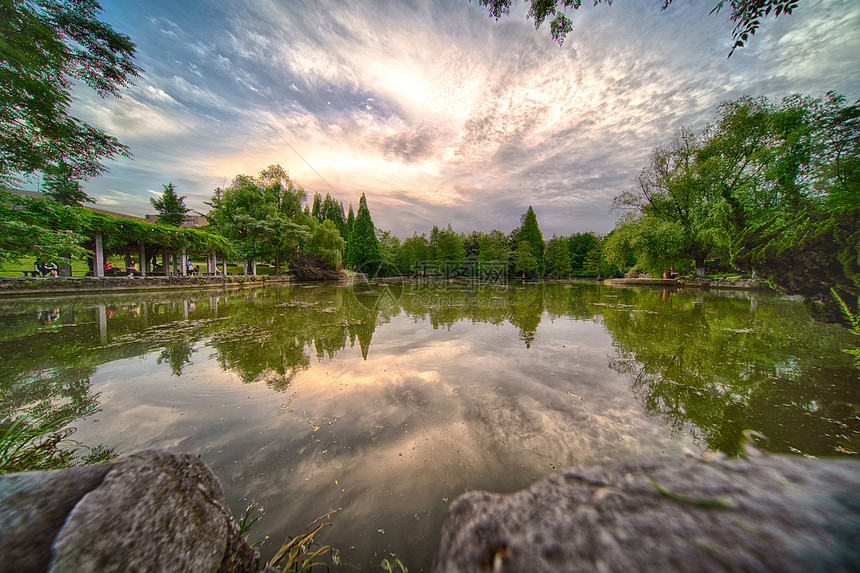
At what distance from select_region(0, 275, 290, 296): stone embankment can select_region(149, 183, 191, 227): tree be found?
1791cm

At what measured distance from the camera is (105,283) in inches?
698

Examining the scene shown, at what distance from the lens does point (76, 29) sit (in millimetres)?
6402

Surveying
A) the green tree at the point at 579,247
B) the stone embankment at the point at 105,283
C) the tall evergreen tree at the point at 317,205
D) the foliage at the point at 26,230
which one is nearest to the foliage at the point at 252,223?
the stone embankment at the point at 105,283

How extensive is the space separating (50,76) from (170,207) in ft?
123

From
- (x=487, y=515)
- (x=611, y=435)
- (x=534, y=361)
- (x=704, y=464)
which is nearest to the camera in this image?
(x=704, y=464)

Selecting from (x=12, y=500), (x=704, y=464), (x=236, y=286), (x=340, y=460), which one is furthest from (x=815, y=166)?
(x=236, y=286)

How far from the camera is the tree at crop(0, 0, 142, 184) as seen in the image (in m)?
5.57

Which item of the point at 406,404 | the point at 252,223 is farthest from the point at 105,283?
the point at 406,404

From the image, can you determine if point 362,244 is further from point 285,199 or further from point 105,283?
point 105,283

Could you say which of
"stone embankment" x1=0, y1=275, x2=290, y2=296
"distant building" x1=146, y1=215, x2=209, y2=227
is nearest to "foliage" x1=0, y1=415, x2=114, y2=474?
"stone embankment" x1=0, y1=275, x2=290, y2=296

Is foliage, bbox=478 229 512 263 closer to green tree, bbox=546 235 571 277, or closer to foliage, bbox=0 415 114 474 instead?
green tree, bbox=546 235 571 277

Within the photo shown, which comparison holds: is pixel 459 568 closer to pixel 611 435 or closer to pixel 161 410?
pixel 611 435

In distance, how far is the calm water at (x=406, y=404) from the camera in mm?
2496

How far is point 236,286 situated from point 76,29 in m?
20.2
